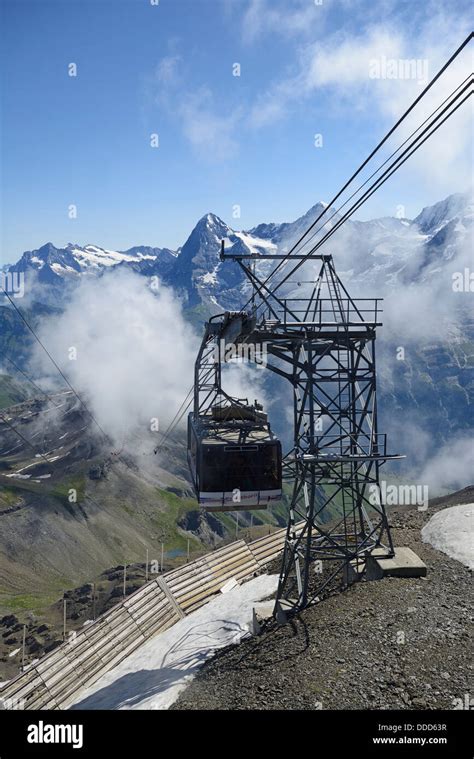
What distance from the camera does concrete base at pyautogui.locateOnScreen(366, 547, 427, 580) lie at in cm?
2353

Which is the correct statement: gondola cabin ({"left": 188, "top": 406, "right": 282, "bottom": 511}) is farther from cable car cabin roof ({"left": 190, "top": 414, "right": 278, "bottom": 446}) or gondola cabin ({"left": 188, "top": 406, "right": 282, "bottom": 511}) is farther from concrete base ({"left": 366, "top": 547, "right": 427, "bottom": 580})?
concrete base ({"left": 366, "top": 547, "right": 427, "bottom": 580})

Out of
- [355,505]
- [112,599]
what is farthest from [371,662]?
[112,599]

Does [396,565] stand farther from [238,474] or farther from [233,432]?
[233,432]

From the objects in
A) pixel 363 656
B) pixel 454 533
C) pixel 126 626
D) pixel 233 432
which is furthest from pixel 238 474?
pixel 126 626

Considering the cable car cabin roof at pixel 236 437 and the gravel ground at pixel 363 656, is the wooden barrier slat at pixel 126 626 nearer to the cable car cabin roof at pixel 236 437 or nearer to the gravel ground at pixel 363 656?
the gravel ground at pixel 363 656

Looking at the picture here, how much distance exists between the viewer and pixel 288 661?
19328mm

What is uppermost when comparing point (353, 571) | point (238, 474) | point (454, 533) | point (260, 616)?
point (238, 474)

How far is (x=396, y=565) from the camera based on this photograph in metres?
23.8

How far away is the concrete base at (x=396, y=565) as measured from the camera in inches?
926

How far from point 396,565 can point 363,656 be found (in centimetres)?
637

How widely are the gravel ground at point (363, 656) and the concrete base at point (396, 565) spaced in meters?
0.43
